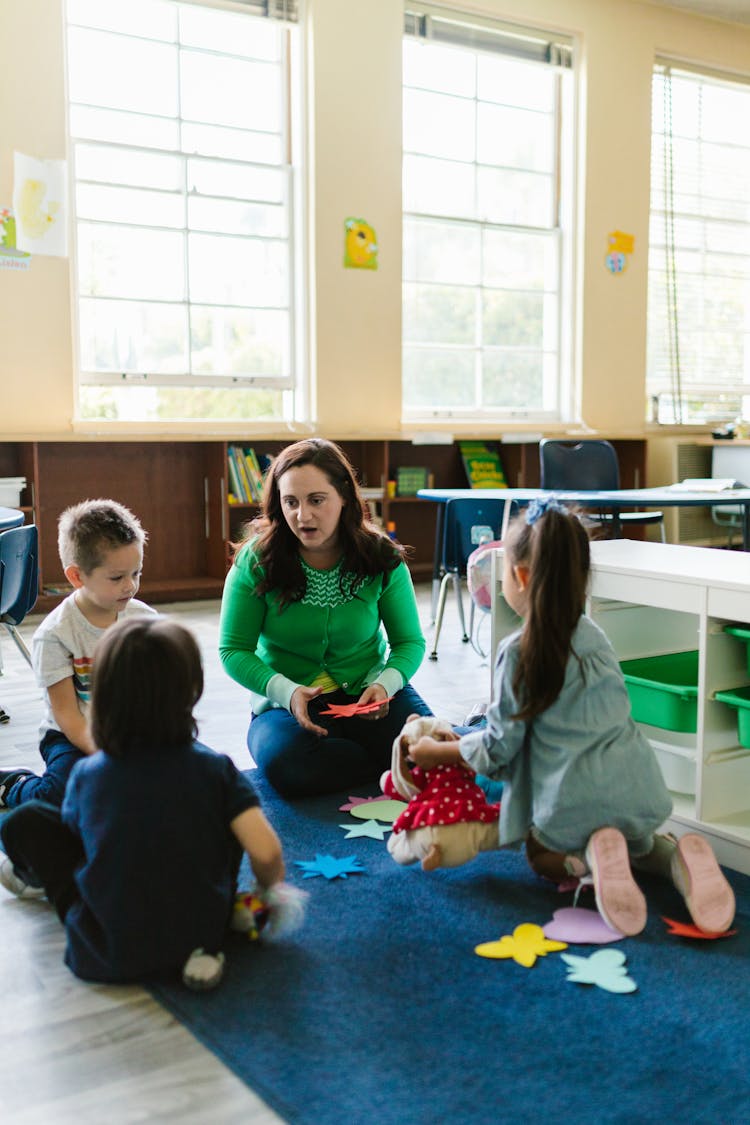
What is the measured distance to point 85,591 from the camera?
7.05ft

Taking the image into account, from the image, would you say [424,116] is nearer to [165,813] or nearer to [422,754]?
[422,754]

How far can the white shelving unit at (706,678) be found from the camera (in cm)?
207

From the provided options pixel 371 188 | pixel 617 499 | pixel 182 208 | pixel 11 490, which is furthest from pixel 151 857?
pixel 371 188

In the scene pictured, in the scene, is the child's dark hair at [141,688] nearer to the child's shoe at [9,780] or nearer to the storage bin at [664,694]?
the child's shoe at [9,780]

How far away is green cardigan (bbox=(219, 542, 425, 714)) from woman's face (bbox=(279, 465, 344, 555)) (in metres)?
0.17

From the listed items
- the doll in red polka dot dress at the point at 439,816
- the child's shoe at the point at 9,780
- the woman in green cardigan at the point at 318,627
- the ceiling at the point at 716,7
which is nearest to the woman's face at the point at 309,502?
the woman in green cardigan at the point at 318,627

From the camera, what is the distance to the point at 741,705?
2059 mm

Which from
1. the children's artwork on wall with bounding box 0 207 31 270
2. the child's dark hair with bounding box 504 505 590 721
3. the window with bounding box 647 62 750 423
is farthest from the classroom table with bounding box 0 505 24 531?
the window with bounding box 647 62 750 423

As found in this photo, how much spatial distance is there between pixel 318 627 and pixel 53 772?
2.36ft

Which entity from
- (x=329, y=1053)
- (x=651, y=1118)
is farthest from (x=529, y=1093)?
(x=329, y=1053)

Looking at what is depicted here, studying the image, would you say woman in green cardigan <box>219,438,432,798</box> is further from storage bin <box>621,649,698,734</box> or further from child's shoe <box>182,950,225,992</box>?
child's shoe <box>182,950,225,992</box>

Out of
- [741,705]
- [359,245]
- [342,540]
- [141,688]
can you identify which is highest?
[359,245]

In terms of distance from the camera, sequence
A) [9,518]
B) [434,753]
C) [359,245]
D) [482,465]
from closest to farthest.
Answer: [434,753] → [9,518] → [359,245] → [482,465]

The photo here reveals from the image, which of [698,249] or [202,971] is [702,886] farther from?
[698,249]
